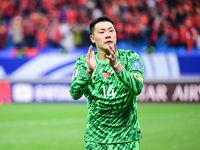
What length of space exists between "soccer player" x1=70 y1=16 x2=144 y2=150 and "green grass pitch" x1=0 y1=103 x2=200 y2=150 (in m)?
4.77

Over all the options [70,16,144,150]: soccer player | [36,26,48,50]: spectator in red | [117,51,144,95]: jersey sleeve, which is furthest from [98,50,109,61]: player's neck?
[36,26,48,50]: spectator in red

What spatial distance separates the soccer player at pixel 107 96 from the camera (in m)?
4.23

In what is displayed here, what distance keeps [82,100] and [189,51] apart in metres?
4.91

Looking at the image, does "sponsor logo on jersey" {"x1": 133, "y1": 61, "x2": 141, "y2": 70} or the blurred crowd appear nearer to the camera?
"sponsor logo on jersey" {"x1": 133, "y1": 61, "x2": 141, "y2": 70}

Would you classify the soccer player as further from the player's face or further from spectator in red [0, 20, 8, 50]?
spectator in red [0, 20, 8, 50]

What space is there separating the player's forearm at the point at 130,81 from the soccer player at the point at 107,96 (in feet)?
0.56

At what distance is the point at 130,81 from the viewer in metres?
3.96

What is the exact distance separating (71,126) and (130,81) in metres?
9.00

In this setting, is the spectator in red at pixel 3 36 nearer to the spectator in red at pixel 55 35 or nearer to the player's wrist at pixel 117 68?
the spectator in red at pixel 55 35

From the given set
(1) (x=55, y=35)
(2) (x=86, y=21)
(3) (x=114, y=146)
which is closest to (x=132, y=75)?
(3) (x=114, y=146)

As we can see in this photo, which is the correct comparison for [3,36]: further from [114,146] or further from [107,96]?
[114,146]

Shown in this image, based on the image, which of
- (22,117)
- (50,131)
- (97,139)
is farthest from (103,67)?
(22,117)

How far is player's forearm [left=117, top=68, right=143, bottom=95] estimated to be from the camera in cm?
394

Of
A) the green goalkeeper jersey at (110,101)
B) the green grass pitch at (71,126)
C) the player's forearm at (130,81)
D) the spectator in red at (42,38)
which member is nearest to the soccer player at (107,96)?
the green goalkeeper jersey at (110,101)
